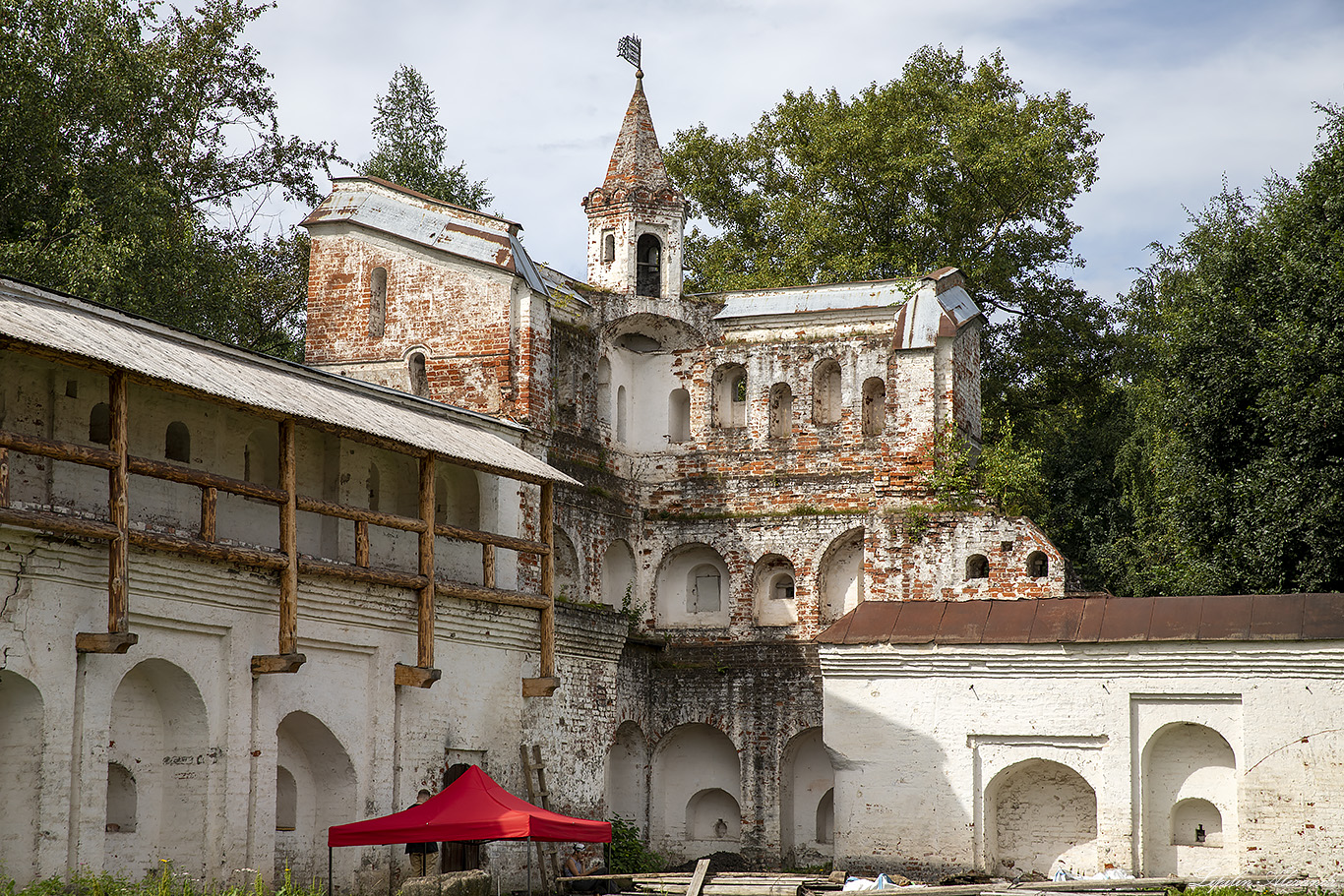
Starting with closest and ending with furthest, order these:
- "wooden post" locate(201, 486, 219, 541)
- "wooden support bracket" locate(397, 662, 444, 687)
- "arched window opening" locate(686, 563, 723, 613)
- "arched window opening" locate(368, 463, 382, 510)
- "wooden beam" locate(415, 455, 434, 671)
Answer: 1. "wooden post" locate(201, 486, 219, 541)
2. "wooden support bracket" locate(397, 662, 444, 687)
3. "wooden beam" locate(415, 455, 434, 671)
4. "arched window opening" locate(368, 463, 382, 510)
5. "arched window opening" locate(686, 563, 723, 613)

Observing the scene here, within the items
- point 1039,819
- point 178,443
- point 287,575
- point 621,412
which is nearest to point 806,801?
point 1039,819

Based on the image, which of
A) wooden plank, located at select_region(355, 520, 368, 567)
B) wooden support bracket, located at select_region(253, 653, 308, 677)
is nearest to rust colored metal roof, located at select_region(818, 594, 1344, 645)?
wooden plank, located at select_region(355, 520, 368, 567)

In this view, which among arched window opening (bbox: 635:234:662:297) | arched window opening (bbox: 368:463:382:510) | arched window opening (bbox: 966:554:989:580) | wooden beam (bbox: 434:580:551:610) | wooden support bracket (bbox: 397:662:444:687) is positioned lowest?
wooden support bracket (bbox: 397:662:444:687)

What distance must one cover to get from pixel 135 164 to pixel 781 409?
12762mm

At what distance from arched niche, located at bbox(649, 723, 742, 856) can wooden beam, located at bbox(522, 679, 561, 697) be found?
23.1 ft

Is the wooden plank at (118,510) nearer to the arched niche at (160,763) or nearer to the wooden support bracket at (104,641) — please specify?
the wooden support bracket at (104,641)

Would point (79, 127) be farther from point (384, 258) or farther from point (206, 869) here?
point (206, 869)

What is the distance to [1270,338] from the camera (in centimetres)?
2542

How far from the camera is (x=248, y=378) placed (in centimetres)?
1769

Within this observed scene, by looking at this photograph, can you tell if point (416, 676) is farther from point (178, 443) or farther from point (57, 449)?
point (57, 449)

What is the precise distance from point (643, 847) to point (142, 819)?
11279mm

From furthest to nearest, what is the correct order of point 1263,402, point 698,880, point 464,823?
point 1263,402
point 698,880
point 464,823

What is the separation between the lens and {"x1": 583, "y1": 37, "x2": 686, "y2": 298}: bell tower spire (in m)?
29.4

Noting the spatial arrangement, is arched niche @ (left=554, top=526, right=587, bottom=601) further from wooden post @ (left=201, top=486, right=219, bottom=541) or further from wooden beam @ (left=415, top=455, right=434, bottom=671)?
wooden post @ (left=201, top=486, right=219, bottom=541)
